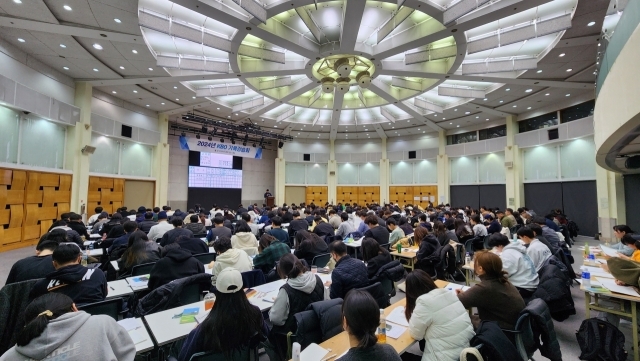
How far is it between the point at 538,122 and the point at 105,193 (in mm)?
21827

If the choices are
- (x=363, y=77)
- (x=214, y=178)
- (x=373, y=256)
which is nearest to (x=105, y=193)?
(x=214, y=178)

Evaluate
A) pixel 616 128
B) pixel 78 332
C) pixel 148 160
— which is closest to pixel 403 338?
pixel 78 332

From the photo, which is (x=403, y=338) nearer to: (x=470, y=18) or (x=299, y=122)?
(x=470, y=18)

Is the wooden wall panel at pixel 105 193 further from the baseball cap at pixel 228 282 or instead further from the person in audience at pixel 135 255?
the baseball cap at pixel 228 282

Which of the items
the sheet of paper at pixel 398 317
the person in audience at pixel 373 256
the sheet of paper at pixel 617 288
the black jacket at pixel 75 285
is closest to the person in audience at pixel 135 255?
the black jacket at pixel 75 285

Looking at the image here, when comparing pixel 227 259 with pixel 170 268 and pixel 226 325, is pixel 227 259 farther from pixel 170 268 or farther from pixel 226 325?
pixel 226 325

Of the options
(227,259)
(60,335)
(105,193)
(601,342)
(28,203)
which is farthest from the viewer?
(105,193)

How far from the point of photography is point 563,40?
8.03m

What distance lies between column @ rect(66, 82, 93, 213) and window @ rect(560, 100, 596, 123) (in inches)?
837

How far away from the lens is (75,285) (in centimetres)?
285

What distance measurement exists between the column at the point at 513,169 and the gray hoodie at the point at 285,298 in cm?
1649

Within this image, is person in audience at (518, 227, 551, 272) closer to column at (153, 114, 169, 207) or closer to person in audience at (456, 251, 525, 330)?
person in audience at (456, 251, 525, 330)

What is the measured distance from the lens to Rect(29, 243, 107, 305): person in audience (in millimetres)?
2727

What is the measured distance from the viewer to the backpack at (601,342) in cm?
320
